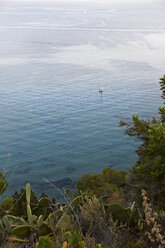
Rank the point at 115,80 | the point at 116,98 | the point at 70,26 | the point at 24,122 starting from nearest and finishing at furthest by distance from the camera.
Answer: the point at 24,122 → the point at 116,98 → the point at 115,80 → the point at 70,26

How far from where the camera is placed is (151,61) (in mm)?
89188

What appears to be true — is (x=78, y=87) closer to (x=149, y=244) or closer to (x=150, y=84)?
(x=150, y=84)

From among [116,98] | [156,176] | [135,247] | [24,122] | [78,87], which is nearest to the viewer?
[135,247]

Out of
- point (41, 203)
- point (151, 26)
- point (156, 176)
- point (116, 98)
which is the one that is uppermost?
point (151, 26)

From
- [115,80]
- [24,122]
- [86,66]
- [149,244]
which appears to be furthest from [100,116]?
[149,244]

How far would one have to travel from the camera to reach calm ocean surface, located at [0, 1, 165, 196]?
140ft

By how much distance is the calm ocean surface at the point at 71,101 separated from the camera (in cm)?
4256

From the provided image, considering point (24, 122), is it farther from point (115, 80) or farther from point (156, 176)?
point (156, 176)

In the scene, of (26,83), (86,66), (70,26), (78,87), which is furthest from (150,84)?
(70,26)

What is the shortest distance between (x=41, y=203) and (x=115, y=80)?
6487cm

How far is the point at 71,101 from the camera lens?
6141 cm

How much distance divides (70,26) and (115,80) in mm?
89786

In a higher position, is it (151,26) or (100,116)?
(151,26)

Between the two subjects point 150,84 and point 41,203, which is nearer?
point 41,203
